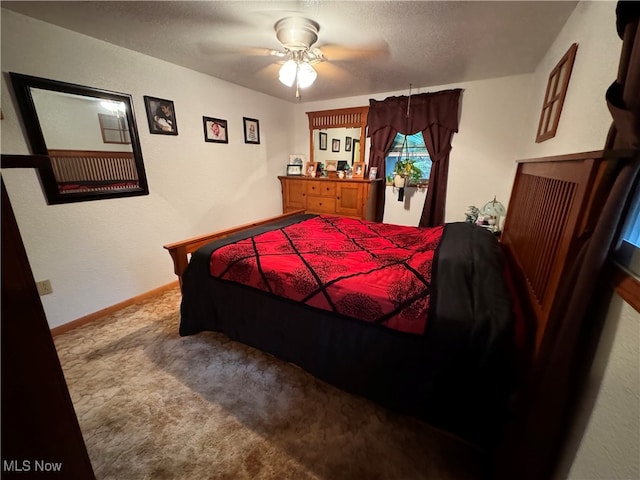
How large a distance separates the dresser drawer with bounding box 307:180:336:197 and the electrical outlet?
3006 mm

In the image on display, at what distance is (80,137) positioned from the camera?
2.01 metres

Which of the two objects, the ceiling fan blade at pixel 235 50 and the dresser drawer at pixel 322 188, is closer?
the ceiling fan blade at pixel 235 50

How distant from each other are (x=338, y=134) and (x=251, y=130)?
4.69 feet

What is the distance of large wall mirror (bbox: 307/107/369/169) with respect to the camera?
3.79 m

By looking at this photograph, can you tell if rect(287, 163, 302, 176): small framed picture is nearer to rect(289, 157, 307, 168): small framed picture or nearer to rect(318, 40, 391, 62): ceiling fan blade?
rect(289, 157, 307, 168): small framed picture

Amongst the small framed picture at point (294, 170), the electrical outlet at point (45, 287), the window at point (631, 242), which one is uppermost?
the small framed picture at point (294, 170)

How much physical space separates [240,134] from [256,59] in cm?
110

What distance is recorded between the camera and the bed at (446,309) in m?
0.90

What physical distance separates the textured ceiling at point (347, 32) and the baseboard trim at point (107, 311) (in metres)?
2.25

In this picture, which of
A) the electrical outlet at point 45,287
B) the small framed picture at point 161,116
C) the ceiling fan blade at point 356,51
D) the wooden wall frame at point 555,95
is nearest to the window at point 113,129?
the small framed picture at point 161,116

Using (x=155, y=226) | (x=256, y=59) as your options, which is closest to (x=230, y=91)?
(x=256, y=59)

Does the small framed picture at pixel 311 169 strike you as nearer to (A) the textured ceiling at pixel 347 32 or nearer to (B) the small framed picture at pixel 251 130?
(B) the small framed picture at pixel 251 130

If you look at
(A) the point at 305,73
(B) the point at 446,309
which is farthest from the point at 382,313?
(A) the point at 305,73

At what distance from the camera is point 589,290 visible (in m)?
0.66
